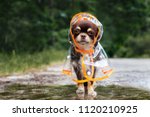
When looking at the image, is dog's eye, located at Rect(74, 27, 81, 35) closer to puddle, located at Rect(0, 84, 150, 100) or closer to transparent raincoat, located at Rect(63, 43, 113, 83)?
transparent raincoat, located at Rect(63, 43, 113, 83)

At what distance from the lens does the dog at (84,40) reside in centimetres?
641

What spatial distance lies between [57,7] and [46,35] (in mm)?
3347

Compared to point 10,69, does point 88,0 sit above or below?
above

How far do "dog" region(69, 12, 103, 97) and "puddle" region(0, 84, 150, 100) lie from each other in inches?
11.2

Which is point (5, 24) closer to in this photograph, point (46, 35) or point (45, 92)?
point (46, 35)

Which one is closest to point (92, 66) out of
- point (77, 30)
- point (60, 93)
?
point (77, 30)

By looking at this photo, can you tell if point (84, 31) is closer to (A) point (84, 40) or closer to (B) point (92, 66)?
(A) point (84, 40)

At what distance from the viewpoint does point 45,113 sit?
5227 millimetres

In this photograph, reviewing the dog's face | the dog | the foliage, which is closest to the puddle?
the dog

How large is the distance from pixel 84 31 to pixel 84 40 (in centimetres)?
12

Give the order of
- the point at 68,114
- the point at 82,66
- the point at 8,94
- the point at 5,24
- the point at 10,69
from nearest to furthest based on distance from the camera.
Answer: the point at 68,114, the point at 82,66, the point at 8,94, the point at 10,69, the point at 5,24

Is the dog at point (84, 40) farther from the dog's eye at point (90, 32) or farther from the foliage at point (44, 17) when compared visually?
the foliage at point (44, 17)

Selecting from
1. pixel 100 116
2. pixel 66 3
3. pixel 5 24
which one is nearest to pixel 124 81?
pixel 100 116

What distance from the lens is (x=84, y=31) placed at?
6430 mm
